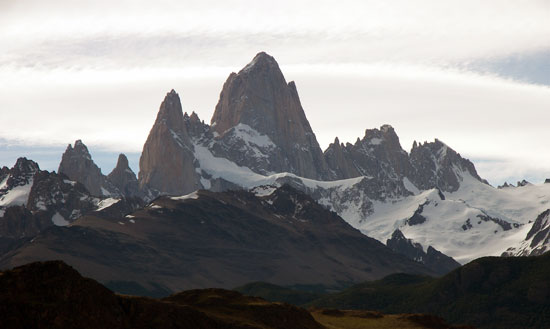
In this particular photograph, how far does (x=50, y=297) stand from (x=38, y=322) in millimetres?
6008

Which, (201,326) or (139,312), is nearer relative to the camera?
(139,312)

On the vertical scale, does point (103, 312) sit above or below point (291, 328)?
above

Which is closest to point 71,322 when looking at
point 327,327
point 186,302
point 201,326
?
point 201,326

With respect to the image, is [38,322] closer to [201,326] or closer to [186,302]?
[201,326]

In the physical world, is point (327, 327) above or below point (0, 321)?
below

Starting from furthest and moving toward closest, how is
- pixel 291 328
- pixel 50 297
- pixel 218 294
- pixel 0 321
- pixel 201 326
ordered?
pixel 218 294, pixel 291 328, pixel 201 326, pixel 50 297, pixel 0 321

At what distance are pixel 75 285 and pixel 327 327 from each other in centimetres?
7193

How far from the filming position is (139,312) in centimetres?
15025

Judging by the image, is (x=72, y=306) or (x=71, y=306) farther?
(x=72, y=306)

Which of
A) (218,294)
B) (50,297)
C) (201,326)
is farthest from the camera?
(218,294)

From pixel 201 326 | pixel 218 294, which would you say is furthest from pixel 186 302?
pixel 201 326

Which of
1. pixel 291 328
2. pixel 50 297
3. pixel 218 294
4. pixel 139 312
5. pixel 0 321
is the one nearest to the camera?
pixel 0 321

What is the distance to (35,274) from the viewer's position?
135625mm

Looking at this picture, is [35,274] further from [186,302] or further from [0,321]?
[186,302]
